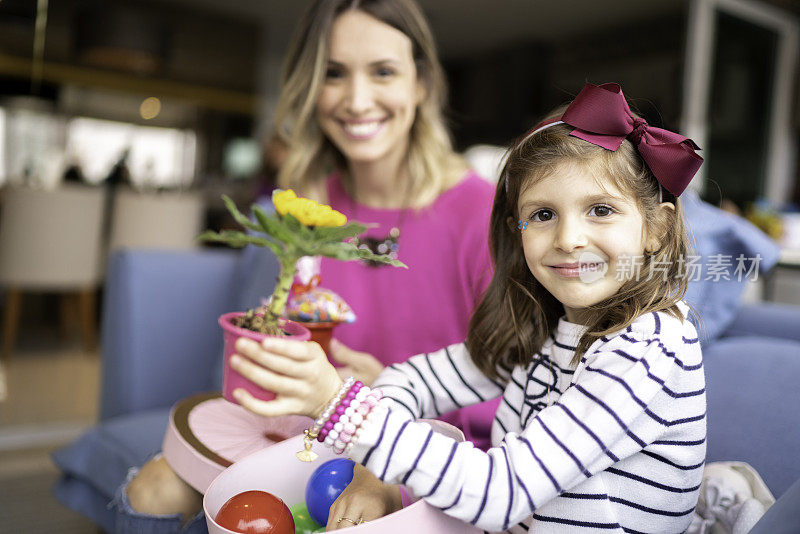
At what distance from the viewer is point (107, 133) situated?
22.5 ft

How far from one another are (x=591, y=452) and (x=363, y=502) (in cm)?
26

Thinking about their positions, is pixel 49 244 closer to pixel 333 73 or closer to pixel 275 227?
pixel 333 73

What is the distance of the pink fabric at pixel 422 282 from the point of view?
1.33 metres

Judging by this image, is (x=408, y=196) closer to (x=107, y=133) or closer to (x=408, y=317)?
(x=408, y=317)

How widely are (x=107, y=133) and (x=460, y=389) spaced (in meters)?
6.85

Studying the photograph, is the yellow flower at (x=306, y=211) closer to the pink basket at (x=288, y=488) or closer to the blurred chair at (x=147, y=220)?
the pink basket at (x=288, y=488)

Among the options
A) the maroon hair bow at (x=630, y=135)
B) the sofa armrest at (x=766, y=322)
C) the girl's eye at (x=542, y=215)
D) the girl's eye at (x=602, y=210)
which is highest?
the maroon hair bow at (x=630, y=135)

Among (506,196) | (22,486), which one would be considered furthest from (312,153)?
(22,486)

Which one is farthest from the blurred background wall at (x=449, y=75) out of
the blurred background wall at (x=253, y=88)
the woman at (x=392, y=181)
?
the woman at (x=392, y=181)

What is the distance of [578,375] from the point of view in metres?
0.76

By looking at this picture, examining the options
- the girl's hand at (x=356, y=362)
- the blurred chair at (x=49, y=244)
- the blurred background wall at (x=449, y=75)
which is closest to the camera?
the girl's hand at (x=356, y=362)

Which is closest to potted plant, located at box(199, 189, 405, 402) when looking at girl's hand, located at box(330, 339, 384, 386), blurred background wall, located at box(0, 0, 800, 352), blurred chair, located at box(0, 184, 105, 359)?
girl's hand, located at box(330, 339, 384, 386)

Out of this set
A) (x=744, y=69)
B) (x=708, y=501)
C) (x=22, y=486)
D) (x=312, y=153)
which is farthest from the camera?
(x=744, y=69)

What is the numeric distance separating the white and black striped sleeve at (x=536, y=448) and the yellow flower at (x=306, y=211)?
205mm
